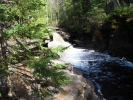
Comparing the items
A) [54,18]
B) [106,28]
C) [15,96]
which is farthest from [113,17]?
[54,18]

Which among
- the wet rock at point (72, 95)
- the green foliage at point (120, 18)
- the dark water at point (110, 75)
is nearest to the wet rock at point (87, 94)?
the wet rock at point (72, 95)

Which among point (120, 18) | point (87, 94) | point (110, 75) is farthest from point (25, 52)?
point (120, 18)

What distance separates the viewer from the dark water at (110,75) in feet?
47.5

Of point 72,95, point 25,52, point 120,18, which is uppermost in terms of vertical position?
point 120,18

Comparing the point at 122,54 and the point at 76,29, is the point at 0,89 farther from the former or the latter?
the point at 76,29

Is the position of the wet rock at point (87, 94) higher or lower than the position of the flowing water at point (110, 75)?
higher

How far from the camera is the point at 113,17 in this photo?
81.7 feet

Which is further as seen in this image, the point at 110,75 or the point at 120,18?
the point at 120,18

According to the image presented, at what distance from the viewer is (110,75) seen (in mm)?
18500

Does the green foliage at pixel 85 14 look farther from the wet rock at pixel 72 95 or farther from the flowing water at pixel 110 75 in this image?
the wet rock at pixel 72 95

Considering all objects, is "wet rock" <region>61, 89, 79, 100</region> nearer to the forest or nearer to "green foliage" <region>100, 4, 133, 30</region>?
the forest

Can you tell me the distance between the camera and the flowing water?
1446 centimetres

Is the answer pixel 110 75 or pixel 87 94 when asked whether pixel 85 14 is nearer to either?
pixel 110 75

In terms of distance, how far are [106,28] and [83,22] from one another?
1203 cm
